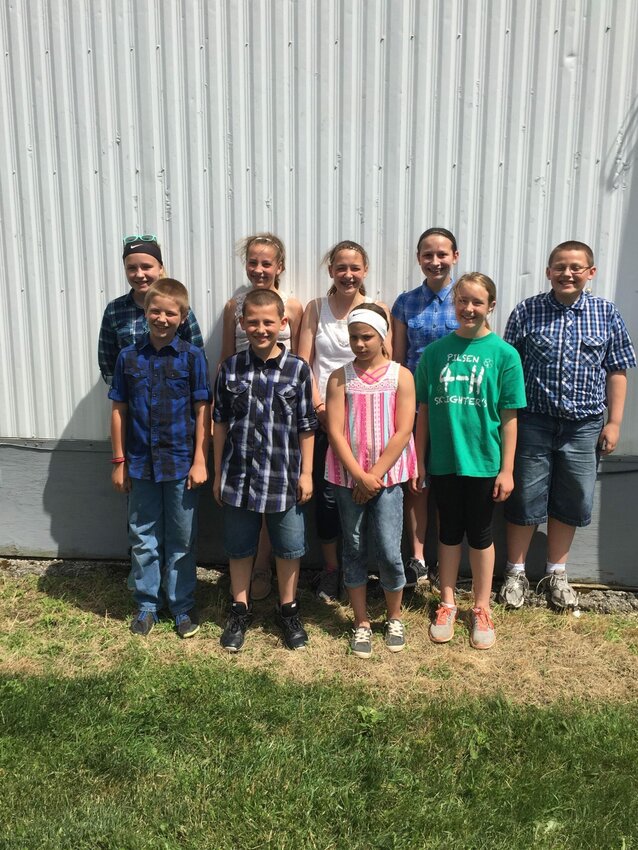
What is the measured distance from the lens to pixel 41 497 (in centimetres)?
472

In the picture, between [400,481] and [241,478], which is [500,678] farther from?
[241,478]

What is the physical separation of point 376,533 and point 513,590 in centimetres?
115

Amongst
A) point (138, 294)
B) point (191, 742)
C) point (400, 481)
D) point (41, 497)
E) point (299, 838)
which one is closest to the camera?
point (299, 838)

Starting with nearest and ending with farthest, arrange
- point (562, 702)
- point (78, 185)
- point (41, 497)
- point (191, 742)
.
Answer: point (191, 742) → point (562, 702) → point (78, 185) → point (41, 497)

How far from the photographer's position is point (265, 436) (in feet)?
11.7

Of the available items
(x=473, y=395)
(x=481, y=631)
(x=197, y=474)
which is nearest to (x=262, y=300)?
(x=197, y=474)

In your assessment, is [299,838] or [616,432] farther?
[616,432]

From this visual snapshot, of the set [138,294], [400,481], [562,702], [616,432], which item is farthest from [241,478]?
[616,432]

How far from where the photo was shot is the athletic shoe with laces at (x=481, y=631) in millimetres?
3760

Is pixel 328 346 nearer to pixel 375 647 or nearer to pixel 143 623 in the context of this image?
pixel 375 647

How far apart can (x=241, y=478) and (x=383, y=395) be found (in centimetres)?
86

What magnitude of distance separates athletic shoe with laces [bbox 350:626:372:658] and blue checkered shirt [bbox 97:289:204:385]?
183cm

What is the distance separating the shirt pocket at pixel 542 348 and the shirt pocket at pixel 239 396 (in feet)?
5.37

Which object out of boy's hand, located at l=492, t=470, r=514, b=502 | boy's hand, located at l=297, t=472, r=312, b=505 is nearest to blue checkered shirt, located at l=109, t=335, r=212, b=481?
boy's hand, located at l=297, t=472, r=312, b=505
